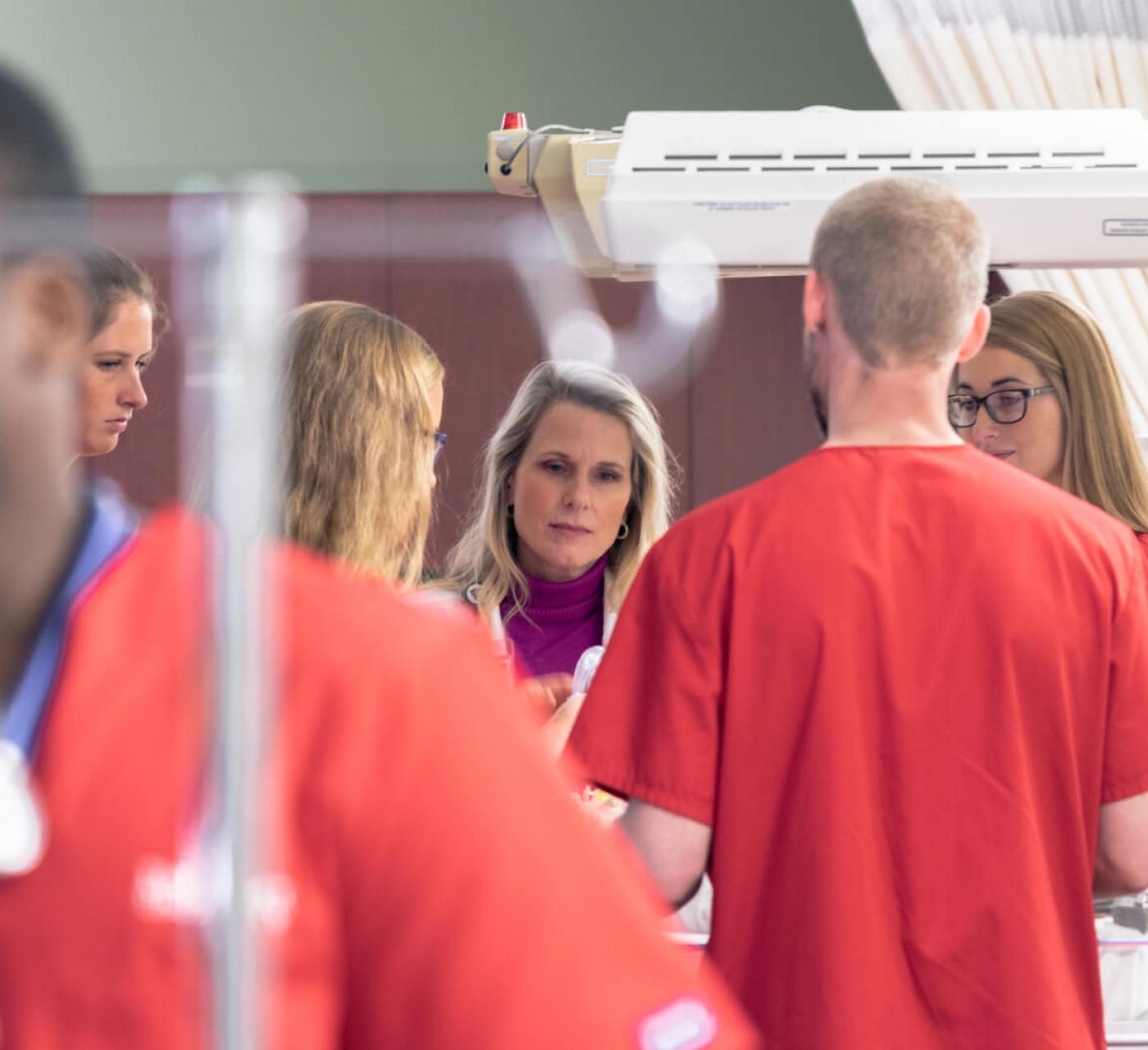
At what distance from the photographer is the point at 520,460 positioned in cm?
202

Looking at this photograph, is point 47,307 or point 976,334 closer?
point 47,307

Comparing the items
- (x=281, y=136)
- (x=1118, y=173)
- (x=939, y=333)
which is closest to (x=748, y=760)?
(x=939, y=333)

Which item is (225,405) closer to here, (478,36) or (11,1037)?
(11,1037)

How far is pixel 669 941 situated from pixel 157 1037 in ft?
0.49

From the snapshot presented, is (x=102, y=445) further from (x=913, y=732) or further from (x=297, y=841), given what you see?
(x=913, y=732)

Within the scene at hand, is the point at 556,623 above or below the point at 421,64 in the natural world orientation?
below

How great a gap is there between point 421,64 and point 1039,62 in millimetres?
1769

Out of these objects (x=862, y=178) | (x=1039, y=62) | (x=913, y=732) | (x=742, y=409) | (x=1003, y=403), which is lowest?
(x=913, y=732)

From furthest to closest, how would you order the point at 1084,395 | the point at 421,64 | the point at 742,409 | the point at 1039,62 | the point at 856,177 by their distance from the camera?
the point at 421,64
the point at 742,409
the point at 1039,62
the point at 1084,395
the point at 856,177

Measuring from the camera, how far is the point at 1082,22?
296cm

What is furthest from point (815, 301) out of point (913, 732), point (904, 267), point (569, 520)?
point (569, 520)

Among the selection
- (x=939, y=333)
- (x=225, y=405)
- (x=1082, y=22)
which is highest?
(x=1082, y=22)

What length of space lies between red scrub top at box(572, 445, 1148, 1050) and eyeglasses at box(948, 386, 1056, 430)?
0.39 meters

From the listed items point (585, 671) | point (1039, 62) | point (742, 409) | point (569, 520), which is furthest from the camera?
point (742, 409)
